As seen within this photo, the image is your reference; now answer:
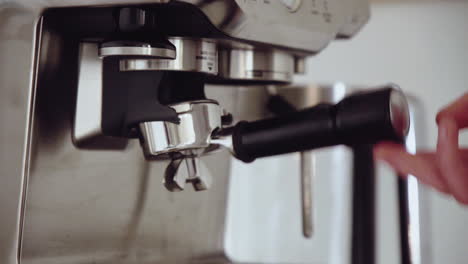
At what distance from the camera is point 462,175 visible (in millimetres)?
272

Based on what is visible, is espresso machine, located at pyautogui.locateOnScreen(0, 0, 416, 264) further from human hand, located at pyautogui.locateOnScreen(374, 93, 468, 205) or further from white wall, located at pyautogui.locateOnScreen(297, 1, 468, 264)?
white wall, located at pyautogui.locateOnScreen(297, 1, 468, 264)

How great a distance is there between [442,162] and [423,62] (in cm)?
64

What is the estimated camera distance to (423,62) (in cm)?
88

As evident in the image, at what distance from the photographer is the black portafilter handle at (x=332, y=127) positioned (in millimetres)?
307

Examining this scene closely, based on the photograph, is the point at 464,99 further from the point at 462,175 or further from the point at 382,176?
the point at 382,176

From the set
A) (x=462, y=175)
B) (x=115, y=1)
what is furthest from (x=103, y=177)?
(x=462, y=175)

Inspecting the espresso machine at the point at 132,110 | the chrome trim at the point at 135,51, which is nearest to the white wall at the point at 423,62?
the espresso machine at the point at 132,110

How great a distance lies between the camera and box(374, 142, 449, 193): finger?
0.92 feet

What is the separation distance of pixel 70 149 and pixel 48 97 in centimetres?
4

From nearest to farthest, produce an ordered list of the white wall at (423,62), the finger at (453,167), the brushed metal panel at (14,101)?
the finger at (453,167) → the brushed metal panel at (14,101) → the white wall at (423,62)

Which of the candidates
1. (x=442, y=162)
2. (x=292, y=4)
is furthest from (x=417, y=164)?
(x=292, y=4)

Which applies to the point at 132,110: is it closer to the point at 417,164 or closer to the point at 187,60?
the point at 187,60

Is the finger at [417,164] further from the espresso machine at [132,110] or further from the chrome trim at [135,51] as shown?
the chrome trim at [135,51]

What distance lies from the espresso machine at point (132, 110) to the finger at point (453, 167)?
3 centimetres
